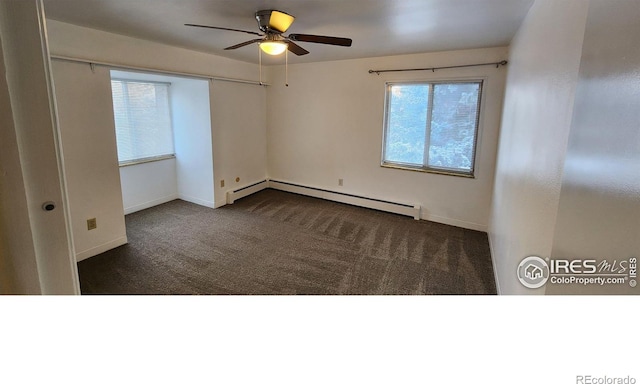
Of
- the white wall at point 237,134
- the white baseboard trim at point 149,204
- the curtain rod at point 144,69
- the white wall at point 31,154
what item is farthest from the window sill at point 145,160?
the white wall at point 31,154

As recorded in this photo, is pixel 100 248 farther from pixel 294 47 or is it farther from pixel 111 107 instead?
pixel 294 47

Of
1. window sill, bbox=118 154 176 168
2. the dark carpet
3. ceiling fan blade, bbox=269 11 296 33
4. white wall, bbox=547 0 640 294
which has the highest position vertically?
ceiling fan blade, bbox=269 11 296 33

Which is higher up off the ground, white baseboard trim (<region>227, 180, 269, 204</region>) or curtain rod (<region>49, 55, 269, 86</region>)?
curtain rod (<region>49, 55, 269, 86</region>)

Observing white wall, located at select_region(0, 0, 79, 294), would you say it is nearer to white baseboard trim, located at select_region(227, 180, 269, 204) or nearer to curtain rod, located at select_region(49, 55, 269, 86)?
curtain rod, located at select_region(49, 55, 269, 86)

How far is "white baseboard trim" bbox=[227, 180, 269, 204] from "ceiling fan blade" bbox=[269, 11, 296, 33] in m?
2.91

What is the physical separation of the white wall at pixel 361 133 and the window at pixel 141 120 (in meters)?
1.71

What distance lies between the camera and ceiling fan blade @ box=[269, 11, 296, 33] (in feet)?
7.16

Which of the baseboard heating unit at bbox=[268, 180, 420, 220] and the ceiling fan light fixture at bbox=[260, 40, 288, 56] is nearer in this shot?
the ceiling fan light fixture at bbox=[260, 40, 288, 56]

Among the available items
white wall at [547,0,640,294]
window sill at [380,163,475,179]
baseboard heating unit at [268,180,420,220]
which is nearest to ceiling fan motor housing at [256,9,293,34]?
white wall at [547,0,640,294]

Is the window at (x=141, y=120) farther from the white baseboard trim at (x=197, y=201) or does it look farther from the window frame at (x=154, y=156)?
the white baseboard trim at (x=197, y=201)

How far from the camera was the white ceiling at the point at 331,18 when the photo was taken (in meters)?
2.12
